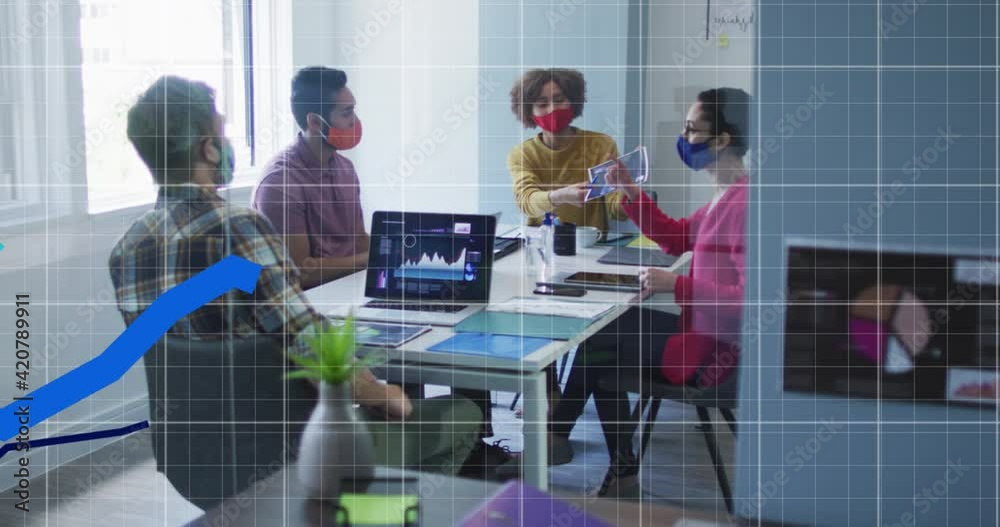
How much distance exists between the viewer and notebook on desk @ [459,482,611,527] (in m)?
2.00

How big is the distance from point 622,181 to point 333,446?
763 mm

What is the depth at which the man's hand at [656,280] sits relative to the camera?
6.37ft

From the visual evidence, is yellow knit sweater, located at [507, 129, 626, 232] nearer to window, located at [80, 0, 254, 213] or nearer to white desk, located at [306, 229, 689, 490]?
white desk, located at [306, 229, 689, 490]

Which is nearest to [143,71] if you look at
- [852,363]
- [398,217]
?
[398,217]

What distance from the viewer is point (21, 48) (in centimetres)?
201

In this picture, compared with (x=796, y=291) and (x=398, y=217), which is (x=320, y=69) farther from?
(x=796, y=291)

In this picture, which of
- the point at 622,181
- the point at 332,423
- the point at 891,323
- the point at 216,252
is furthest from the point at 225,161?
the point at 891,323

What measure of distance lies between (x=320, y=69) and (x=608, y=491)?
996 mm

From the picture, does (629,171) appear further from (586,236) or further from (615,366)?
(615,366)

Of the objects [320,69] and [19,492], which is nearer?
[320,69]

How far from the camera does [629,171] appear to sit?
75.6 inches

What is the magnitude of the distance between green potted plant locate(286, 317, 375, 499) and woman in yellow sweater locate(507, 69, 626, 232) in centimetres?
44

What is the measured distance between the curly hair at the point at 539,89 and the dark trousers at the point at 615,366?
0.42 metres
